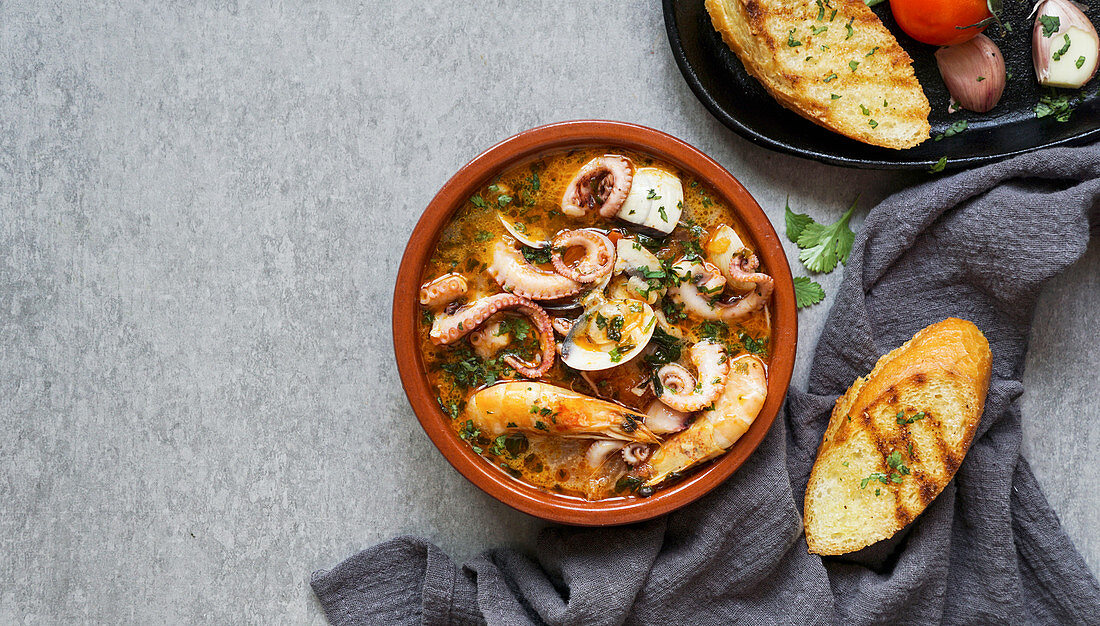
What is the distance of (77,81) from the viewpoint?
257cm

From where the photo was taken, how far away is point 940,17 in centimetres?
236

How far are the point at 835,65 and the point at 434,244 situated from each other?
139 cm

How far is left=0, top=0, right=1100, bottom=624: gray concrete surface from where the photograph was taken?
257 cm

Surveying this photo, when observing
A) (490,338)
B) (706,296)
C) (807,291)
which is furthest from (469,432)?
(807,291)

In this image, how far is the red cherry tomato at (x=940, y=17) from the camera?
2348 millimetres

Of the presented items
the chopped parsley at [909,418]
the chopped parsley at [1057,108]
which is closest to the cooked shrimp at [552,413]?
the chopped parsley at [909,418]

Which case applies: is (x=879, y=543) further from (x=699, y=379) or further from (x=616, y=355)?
(x=616, y=355)

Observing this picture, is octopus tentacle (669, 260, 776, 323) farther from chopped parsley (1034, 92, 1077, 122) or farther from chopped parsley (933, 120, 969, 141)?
chopped parsley (1034, 92, 1077, 122)

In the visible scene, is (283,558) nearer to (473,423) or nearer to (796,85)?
(473,423)

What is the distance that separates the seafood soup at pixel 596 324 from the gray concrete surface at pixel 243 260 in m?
0.35

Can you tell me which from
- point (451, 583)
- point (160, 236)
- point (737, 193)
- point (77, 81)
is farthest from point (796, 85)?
point (77, 81)

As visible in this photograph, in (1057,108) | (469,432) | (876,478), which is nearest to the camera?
(469,432)

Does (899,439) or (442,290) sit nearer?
(442,290)

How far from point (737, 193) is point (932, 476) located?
108 centimetres
